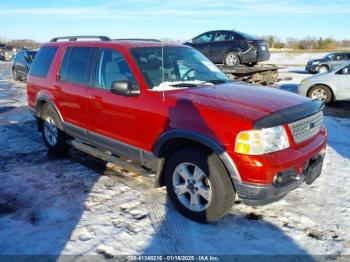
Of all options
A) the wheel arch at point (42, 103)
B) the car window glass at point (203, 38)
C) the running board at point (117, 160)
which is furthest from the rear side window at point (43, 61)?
the car window glass at point (203, 38)

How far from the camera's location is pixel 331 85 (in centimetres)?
1171

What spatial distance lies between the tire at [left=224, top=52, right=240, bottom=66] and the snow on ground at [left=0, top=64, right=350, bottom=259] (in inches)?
324

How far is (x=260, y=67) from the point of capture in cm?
1345

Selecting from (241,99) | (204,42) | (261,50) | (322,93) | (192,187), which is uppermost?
(204,42)

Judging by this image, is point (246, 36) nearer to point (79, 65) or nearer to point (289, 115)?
point (79, 65)

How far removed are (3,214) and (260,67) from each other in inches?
430

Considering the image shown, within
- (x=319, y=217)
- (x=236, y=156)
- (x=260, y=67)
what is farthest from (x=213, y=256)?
(x=260, y=67)

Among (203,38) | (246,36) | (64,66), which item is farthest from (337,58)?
(64,66)

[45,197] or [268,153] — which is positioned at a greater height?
[268,153]

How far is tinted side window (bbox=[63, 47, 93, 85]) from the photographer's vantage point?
538 cm

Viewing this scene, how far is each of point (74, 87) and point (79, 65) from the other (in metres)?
0.34

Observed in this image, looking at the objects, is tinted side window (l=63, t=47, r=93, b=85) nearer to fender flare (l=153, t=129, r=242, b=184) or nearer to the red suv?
the red suv

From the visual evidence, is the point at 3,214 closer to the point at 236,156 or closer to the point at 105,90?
the point at 105,90

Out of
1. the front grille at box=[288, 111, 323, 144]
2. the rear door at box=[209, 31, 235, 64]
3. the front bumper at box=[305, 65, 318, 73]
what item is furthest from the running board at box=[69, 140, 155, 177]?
the front bumper at box=[305, 65, 318, 73]
